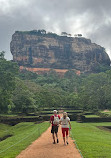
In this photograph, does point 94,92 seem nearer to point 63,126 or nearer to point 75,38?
point 63,126

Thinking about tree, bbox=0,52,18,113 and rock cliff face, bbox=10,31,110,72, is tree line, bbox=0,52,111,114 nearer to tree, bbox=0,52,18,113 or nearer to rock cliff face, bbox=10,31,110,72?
tree, bbox=0,52,18,113

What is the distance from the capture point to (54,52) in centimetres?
16375

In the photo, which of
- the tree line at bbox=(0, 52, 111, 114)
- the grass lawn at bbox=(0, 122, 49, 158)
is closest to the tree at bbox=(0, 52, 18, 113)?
the tree line at bbox=(0, 52, 111, 114)

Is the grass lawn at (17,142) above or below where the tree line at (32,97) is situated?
below

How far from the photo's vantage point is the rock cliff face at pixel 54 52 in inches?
6171

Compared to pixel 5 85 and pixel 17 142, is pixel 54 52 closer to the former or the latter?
pixel 5 85

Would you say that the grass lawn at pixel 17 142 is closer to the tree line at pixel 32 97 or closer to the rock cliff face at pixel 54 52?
the tree line at pixel 32 97

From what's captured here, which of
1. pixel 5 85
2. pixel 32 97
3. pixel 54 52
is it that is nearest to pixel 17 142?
pixel 5 85

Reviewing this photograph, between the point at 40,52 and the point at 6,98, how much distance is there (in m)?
128

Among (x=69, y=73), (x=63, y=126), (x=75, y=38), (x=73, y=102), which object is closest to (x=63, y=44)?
(x=75, y=38)

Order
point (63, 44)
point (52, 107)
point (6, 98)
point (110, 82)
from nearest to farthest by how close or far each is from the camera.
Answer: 1. point (6, 98)
2. point (52, 107)
3. point (110, 82)
4. point (63, 44)

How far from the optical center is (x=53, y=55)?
6412 inches

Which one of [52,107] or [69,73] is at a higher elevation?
[69,73]

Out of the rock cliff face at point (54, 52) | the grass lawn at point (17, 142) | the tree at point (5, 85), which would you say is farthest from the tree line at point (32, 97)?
the rock cliff face at point (54, 52)
